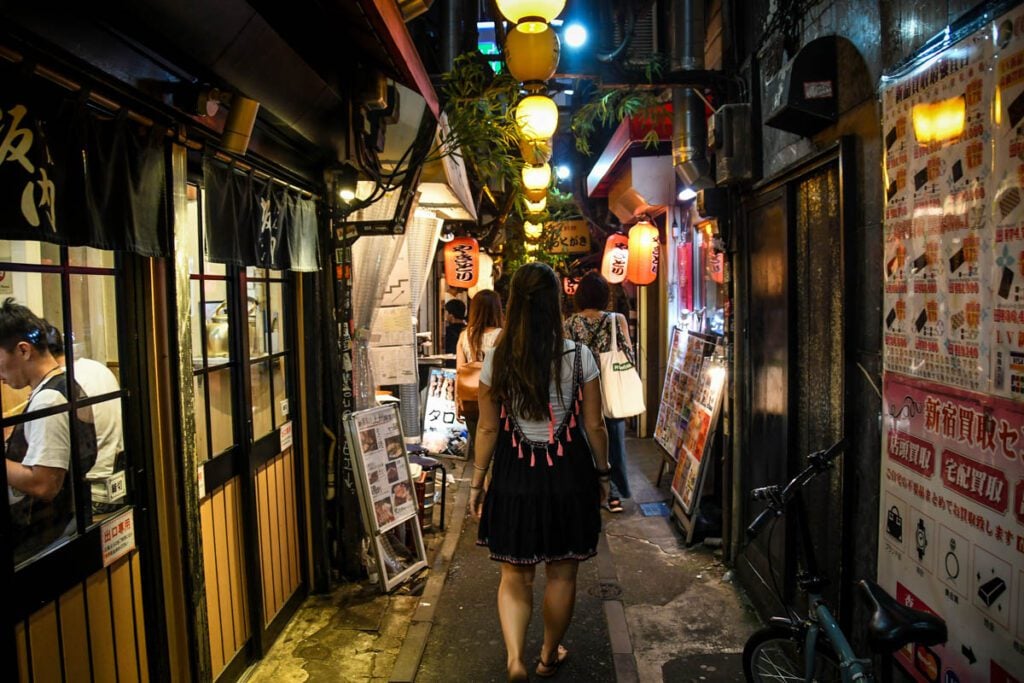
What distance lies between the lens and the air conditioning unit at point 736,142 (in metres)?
7.24

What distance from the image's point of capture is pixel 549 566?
554 centimetres

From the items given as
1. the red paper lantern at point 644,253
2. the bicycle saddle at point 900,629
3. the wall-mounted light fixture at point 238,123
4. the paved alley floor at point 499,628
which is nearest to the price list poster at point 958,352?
the bicycle saddle at point 900,629

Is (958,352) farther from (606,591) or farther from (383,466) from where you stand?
(383,466)

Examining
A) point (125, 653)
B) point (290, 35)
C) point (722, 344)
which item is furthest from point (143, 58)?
point (722, 344)

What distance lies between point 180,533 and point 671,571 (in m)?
5.55

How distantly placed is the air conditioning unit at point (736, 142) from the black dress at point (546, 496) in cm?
321

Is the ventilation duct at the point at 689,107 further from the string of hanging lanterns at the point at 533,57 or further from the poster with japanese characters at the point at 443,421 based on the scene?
the poster with japanese characters at the point at 443,421

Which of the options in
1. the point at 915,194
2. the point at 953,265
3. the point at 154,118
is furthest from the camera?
the point at 154,118

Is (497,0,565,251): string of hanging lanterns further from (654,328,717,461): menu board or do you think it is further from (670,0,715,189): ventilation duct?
(654,328,717,461): menu board

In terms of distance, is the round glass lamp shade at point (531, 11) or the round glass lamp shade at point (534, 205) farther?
the round glass lamp shade at point (534, 205)


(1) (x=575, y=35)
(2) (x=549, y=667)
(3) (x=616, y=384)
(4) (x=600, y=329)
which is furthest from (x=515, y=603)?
(1) (x=575, y=35)

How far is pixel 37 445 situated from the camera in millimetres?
3516

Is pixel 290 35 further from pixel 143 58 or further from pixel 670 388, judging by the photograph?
pixel 670 388

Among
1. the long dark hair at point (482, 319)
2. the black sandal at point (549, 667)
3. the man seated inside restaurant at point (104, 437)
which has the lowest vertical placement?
the black sandal at point (549, 667)
